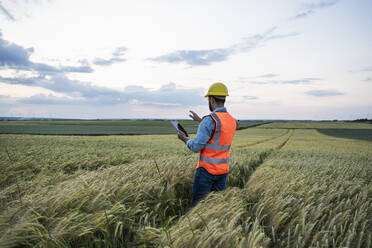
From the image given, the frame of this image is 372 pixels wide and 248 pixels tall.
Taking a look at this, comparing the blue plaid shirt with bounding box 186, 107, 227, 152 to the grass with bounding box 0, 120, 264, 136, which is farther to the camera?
the grass with bounding box 0, 120, 264, 136

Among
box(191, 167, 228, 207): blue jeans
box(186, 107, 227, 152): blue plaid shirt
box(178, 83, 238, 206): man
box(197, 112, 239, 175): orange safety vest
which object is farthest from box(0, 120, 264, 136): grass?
box(186, 107, 227, 152): blue plaid shirt

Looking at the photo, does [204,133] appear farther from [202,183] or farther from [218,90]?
[202,183]

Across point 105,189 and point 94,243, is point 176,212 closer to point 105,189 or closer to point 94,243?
point 105,189

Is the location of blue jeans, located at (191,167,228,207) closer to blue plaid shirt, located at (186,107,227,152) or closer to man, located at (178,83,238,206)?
man, located at (178,83,238,206)

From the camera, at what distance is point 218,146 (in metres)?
3.60

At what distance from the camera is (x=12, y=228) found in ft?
7.54

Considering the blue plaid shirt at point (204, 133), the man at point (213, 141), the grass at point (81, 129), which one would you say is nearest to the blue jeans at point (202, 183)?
the man at point (213, 141)

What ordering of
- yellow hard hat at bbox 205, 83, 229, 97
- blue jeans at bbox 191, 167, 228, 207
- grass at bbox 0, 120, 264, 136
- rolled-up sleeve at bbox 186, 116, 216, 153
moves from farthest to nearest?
grass at bbox 0, 120, 264, 136, blue jeans at bbox 191, 167, 228, 207, yellow hard hat at bbox 205, 83, 229, 97, rolled-up sleeve at bbox 186, 116, 216, 153

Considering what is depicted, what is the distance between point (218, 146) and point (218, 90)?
1027mm

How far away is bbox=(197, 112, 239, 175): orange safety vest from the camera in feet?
11.4

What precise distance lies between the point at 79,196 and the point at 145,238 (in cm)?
134

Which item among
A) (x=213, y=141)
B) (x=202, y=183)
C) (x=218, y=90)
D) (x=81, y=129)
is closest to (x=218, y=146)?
(x=213, y=141)

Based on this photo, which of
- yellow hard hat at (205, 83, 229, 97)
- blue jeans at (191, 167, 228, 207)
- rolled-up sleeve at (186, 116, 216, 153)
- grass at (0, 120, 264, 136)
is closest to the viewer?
rolled-up sleeve at (186, 116, 216, 153)

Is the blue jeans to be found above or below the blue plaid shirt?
below
